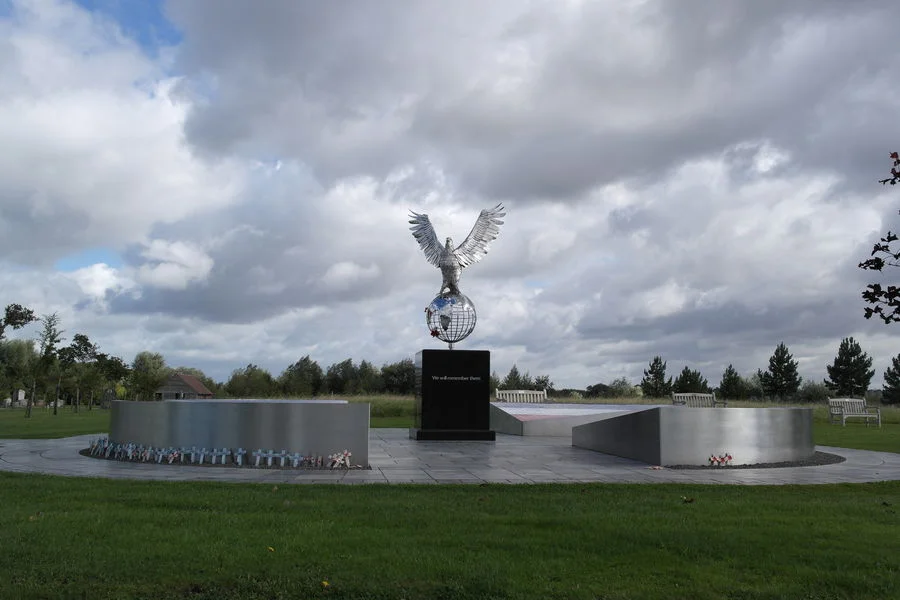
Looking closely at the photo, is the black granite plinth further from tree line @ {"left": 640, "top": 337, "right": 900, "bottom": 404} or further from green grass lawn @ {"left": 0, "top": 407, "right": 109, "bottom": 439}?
tree line @ {"left": 640, "top": 337, "right": 900, "bottom": 404}

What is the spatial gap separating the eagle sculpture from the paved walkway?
6.89 meters

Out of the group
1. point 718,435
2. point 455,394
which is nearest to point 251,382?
point 455,394

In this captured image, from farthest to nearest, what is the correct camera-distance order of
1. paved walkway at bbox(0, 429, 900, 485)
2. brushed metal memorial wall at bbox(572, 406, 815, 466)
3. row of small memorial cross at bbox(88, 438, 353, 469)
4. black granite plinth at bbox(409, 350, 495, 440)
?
black granite plinth at bbox(409, 350, 495, 440) < brushed metal memorial wall at bbox(572, 406, 815, 466) < row of small memorial cross at bbox(88, 438, 353, 469) < paved walkway at bbox(0, 429, 900, 485)

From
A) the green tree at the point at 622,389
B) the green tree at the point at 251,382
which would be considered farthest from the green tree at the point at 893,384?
the green tree at the point at 251,382

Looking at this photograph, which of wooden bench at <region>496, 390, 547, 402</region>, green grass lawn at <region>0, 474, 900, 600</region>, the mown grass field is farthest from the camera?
wooden bench at <region>496, 390, 547, 402</region>

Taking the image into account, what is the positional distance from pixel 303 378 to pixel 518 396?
85.7ft

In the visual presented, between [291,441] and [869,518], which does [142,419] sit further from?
[869,518]

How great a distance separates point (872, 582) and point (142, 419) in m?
12.1

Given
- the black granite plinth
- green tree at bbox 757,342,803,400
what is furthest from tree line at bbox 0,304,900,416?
the black granite plinth

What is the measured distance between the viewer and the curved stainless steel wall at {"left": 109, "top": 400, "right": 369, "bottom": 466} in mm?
12664

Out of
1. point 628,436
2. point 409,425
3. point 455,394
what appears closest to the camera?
point 628,436

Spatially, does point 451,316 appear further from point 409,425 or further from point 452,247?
point 409,425

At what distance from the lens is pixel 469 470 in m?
12.5

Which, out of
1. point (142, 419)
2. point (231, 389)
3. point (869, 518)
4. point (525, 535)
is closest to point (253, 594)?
point (525, 535)
